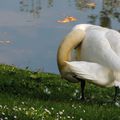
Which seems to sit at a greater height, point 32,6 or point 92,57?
point 92,57

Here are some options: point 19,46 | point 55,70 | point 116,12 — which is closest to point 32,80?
point 55,70

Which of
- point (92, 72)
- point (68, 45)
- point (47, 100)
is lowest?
point (47, 100)

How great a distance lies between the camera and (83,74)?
8.28m

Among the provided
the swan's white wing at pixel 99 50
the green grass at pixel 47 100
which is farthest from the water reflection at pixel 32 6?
the swan's white wing at pixel 99 50

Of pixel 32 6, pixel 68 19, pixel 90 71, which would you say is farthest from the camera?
pixel 32 6

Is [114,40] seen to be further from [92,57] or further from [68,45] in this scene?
[68,45]

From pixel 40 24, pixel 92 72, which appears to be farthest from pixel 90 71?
pixel 40 24

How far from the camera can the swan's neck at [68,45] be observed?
8781 millimetres

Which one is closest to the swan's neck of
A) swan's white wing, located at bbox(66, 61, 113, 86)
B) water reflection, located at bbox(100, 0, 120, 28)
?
swan's white wing, located at bbox(66, 61, 113, 86)

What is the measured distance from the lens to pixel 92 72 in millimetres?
8359

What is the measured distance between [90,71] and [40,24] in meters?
11.0

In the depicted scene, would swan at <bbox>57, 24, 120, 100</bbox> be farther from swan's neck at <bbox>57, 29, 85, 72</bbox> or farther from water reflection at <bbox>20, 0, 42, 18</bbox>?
water reflection at <bbox>20, 0, 42, 18</bbox>

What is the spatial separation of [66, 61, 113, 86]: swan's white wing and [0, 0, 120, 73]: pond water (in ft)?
21.9

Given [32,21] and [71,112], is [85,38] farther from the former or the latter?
[32,21]
